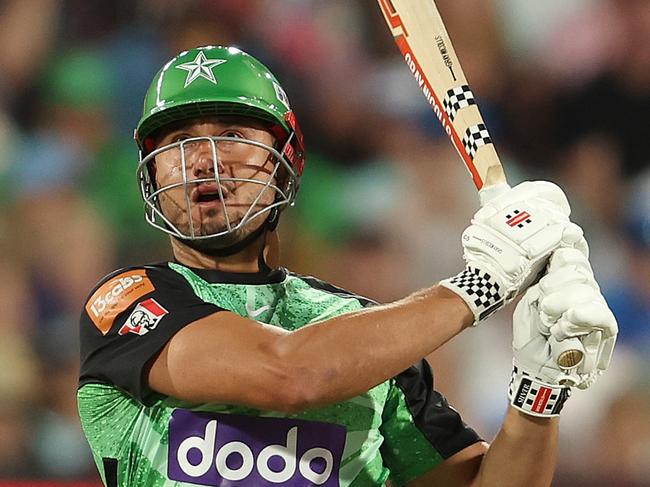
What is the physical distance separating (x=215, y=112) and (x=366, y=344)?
0.91 metres

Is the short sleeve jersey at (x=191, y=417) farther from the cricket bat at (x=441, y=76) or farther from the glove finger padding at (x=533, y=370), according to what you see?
the cricket bat at (x=441, y=76)

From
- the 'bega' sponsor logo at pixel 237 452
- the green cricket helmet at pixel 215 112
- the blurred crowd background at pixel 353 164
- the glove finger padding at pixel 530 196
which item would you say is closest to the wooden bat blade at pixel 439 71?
the glove finger padding at pixel 530 196

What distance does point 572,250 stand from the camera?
239 cm

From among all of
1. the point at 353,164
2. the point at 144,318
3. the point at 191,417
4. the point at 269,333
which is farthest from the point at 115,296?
the point at 353,164

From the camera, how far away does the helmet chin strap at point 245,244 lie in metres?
2.78

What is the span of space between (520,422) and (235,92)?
110cm

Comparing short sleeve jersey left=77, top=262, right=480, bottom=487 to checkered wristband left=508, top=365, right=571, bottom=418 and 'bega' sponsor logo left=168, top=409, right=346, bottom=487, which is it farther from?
checkered wristband left=508, top=365, right=571, bottom=418

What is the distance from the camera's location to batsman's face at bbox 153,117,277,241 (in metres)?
2.72

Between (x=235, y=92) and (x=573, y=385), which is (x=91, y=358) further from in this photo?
(x=573, y=385)

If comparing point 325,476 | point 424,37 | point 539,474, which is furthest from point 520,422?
point 424,37

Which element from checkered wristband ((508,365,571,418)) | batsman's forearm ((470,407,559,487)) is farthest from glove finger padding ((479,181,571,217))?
batsman's forearm ((470,407,559,487))

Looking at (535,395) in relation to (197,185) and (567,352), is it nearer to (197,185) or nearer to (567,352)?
(567,352)

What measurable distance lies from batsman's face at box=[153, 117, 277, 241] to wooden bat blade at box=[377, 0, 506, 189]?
46 centimetres

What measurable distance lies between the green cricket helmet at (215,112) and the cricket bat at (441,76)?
39 cm
